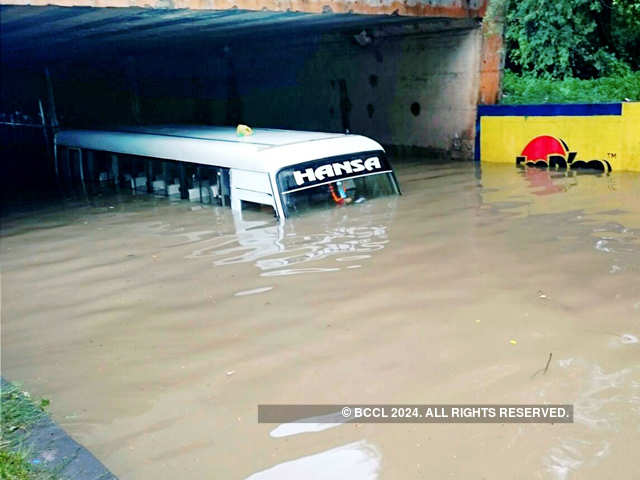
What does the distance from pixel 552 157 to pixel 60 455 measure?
12.2 metres

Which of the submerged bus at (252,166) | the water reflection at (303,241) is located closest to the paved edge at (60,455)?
the water reflection at (303,241)

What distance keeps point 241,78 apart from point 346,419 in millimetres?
19305

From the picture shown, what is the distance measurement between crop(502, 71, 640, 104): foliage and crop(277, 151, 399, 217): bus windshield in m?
6.22

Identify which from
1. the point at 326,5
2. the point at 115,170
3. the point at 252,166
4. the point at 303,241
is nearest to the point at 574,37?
the point at 326,5

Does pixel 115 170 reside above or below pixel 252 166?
below

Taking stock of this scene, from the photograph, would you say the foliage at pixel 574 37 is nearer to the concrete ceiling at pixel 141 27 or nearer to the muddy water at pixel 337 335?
the concrete ceiling at pixel 141 27

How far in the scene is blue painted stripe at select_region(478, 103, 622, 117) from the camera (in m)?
12.8

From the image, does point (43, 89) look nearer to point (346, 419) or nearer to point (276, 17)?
point (276, 17)

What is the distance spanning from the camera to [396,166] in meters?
15.3

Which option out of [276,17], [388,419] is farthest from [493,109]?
[388,419]

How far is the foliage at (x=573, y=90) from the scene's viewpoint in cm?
1476

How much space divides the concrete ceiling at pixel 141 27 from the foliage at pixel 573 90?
95.4 inches

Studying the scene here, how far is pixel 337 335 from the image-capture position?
18.6ft

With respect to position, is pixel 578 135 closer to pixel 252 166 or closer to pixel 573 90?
pixel 573 90
